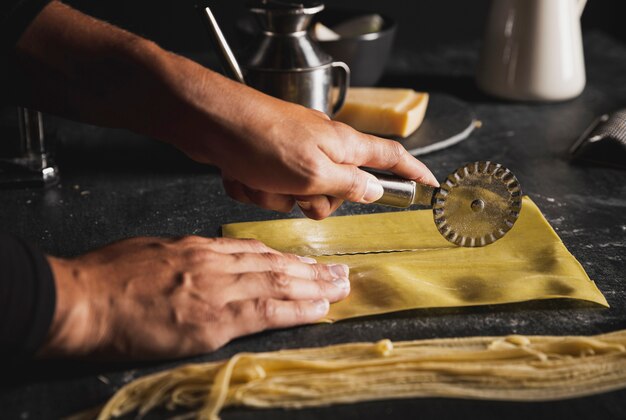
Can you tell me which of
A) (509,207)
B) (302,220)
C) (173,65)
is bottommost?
(302,220)

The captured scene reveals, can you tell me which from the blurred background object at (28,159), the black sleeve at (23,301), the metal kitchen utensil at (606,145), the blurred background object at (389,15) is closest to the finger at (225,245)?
the black sleeve at (23,301)

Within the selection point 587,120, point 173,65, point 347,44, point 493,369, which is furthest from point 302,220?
point 587,120

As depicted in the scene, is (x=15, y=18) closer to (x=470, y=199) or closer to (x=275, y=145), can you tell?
(x=275, y=145)

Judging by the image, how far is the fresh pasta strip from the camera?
2.75 ft

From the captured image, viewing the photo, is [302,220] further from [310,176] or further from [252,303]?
[252,303]

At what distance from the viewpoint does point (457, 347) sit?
3.05 ft

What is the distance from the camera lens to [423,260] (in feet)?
3.74

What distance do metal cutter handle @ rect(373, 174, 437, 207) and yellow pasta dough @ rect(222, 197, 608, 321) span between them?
0.26 feet

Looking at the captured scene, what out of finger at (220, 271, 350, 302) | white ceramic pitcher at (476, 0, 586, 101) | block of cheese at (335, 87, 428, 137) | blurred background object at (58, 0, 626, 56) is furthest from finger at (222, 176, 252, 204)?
blurred background object at (58, 0, 626, 56)

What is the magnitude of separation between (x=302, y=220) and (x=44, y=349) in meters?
0.52

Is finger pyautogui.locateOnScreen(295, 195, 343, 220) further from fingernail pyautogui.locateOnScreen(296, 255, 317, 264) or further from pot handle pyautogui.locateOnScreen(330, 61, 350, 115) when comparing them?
pot handle pyautogui.locateOnScreen(330, 61, 350, 115)

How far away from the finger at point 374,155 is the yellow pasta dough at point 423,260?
11 cm

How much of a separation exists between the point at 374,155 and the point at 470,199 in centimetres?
15

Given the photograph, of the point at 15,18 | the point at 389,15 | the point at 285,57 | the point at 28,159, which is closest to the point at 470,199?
the point at 285,57
